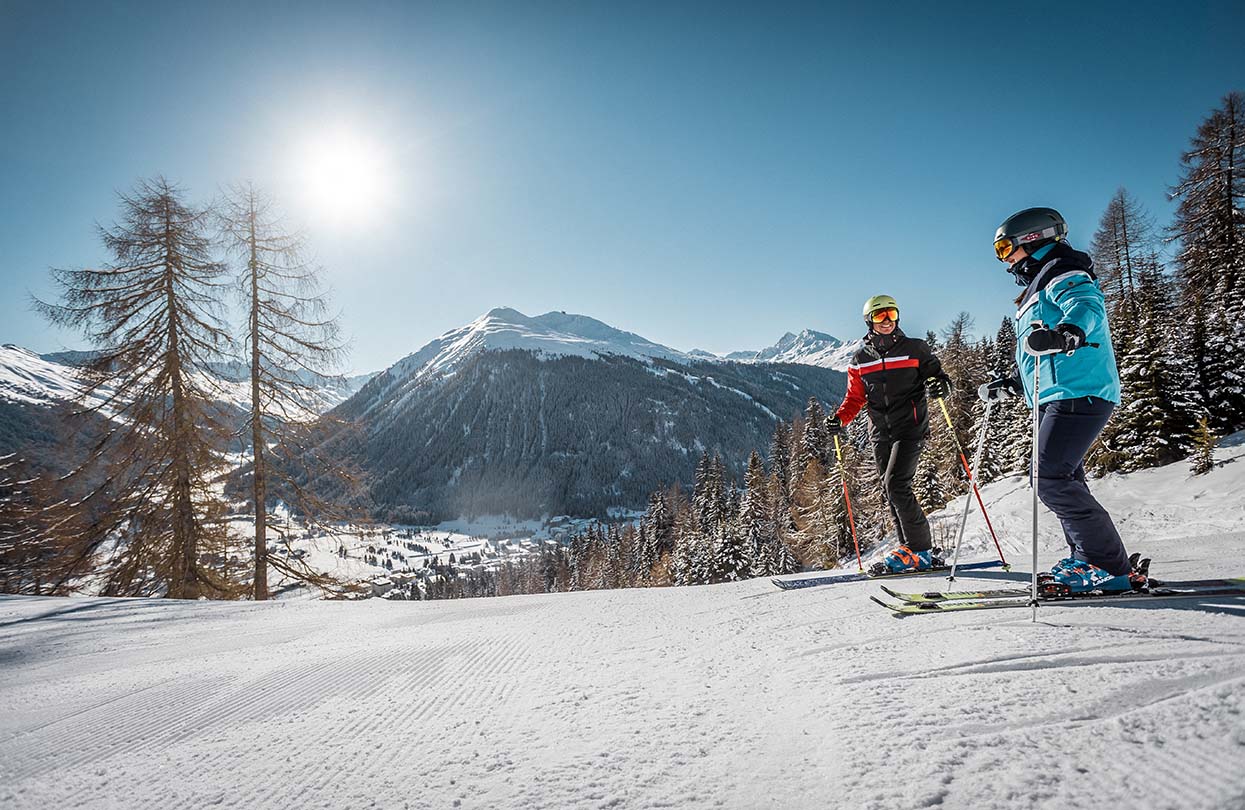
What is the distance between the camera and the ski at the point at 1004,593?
9.76 feet

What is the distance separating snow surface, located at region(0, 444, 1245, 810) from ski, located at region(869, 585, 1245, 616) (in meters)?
0.06

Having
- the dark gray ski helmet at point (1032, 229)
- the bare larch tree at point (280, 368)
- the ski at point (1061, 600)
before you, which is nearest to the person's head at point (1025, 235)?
the dark gray ski helmet at point (1032, 229)

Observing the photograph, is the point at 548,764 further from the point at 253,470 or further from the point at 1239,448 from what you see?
the point at 1239,448

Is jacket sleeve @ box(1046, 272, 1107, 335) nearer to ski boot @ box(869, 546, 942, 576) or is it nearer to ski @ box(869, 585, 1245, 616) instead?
ski @ box(869, 585, 1245, 616)

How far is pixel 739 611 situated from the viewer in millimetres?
3848

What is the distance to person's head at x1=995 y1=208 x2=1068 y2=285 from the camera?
11.3ft

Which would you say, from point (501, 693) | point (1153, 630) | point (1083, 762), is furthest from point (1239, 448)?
point (501, 693)

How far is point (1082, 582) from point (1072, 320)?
5.26 ft

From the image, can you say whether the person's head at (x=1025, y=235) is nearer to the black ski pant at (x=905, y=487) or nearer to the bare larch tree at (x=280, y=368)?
the black ski pant at (x=905, y=487)

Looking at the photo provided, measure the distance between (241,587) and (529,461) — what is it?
18098 centimetres

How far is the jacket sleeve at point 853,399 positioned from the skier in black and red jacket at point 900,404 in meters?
0.11

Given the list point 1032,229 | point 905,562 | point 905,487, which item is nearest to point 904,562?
point 905,562

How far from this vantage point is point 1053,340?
2906mm

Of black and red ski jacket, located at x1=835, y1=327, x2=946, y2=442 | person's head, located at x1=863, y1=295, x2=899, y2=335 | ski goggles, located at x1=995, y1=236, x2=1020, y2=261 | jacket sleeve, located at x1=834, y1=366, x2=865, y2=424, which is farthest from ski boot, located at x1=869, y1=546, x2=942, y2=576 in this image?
ski goggles, located at x1=995, y1=236, x2=1020, y2=261
